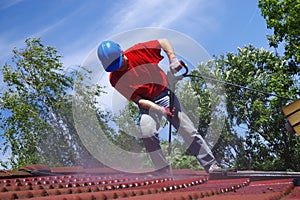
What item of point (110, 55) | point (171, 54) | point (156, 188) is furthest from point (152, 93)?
point (156, 188)

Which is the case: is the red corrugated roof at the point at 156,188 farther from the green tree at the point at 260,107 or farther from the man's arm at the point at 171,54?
the green tree at the point at 260,107

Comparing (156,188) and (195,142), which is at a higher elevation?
(195,142)

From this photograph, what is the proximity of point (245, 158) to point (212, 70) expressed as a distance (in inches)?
146

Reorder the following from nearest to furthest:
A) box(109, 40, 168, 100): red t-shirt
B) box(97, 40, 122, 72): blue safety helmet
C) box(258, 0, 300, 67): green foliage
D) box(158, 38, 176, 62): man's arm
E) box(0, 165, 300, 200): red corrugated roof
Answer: box(0, 165, 300, 200): red corrugated roof → box(97, 40, 122, 72): blue safety helmet → box(158, 38, 176, 62): man's arm → box(109, 40, 168, 100): red t-shirt → box(258, 0, 300, 67): green foliage

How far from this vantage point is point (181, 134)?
151 inches

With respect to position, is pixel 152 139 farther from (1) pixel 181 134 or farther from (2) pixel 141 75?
(2) pixel 141 75

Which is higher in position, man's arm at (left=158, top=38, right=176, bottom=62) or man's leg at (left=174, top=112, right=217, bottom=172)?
man's arm at (left=158, top=38, right=176, bottom=62)

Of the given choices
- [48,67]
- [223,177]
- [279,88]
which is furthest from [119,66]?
[48,67]

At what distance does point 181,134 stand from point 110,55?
3.17 feet

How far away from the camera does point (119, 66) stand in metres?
3.69

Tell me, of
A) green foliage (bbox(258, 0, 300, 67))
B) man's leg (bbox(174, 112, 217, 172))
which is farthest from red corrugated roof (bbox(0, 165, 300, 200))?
green foliage (bbox(258, 0, 300, 67))

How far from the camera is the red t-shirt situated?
12.7 feet

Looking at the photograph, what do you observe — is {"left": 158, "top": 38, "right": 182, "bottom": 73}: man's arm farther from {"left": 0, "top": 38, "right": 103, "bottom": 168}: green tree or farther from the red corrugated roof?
{"left": 0, "top": 38, "right": 103, "bottom": 168}: green tree

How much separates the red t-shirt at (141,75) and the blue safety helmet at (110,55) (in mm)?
192
